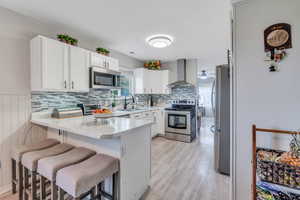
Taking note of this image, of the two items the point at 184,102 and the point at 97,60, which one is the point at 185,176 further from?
the point at 184,102

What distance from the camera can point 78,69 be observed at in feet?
8.12

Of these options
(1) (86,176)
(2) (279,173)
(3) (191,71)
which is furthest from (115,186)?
(3) (191,71)

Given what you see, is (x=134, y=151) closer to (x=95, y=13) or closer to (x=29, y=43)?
(x=95, y=13)

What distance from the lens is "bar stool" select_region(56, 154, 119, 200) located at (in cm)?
106

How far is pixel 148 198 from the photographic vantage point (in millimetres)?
1771

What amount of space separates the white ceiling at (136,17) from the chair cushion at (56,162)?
187 centimetres

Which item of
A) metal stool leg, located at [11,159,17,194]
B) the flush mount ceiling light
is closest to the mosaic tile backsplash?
metal stool leg, located at [11,159,17,194]

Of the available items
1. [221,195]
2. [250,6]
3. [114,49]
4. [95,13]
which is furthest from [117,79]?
[221,195]

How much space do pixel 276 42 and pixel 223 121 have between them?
145 cm

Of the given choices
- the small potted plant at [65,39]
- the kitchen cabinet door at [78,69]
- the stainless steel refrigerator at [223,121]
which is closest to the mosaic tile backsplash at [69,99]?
the kitchen cabinet door at [78,69]

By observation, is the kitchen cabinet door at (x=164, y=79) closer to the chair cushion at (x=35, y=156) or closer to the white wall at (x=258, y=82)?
the white wall at (x=258, y=82)

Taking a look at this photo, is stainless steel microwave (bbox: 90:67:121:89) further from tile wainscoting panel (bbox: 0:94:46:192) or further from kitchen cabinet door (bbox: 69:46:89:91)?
tile wainscoting panel (bbox: 0:94:46:192)

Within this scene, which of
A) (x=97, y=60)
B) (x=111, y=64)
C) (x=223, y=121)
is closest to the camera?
(x=223, y=121)

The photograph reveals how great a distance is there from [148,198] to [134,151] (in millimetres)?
704
